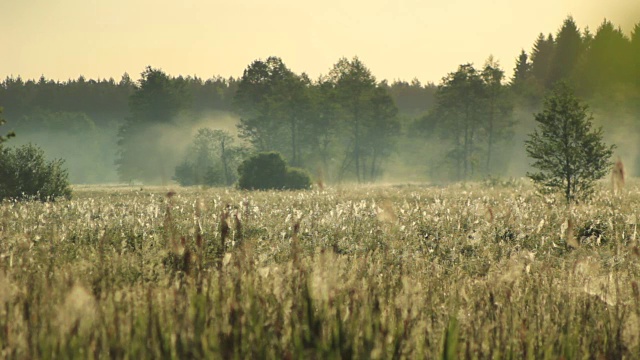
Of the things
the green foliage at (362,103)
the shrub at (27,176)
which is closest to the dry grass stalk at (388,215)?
the shrub at (27,176)

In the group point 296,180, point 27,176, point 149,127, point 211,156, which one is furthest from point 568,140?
point 149,127

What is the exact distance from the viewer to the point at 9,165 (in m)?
23.7

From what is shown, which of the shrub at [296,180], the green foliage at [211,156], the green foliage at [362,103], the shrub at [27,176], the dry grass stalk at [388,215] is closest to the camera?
the dry grass stalk at [388,215]

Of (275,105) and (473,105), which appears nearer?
(275,105)

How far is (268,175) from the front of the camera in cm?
3631

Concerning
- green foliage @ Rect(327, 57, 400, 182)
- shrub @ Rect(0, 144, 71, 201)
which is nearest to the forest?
green foliage @ Rect(327, 57, 400, 182)

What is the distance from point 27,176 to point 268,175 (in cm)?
1453

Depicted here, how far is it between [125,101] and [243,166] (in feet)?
400

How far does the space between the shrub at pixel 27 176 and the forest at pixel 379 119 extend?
23.3 metres

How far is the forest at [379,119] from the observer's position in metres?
67.3

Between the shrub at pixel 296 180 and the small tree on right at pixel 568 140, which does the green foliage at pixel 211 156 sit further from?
the small tree on right at pixel 568 140

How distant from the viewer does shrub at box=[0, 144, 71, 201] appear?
2355 cm

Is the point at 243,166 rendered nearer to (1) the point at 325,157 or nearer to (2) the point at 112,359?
(2) the point at 112,359

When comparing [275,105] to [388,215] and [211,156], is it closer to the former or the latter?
[211,156]
